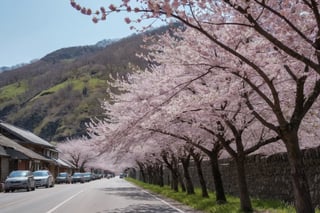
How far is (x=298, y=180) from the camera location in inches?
364

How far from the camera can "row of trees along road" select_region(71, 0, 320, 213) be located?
848cm

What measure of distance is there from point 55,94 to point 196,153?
15181 centimetres

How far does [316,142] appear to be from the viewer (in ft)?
59.7

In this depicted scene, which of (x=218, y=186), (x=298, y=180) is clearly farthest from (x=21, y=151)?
(x=298, y=180)

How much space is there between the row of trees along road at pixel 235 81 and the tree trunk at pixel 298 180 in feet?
0.06

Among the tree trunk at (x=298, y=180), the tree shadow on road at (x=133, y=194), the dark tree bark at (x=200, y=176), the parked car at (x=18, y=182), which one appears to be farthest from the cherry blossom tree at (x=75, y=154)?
the tree trunk at (x=298, y=180)

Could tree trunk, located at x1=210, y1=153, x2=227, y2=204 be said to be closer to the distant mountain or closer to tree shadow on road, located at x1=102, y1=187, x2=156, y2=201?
tree shadow on road, located at x1=102, y1=187, x2=156, y2=201

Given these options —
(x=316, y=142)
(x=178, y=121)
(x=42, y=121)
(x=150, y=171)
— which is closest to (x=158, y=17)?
(x=178, y=121)

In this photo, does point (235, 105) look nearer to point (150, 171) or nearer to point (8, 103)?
point (150, 171)

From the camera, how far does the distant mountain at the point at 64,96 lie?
151250mm

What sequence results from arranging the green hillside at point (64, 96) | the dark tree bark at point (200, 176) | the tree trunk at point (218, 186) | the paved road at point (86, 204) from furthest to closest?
the green hillside at point (64, 96) < the dark tree bark at point (200, 176) < the tree trunk at point (218, 186) < the paved road at point (86, 204)

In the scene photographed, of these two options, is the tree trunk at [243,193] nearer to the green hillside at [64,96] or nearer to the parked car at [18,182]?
the parked car at [18,182]

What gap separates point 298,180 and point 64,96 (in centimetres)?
16353

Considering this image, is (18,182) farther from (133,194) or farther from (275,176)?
(275,176)
